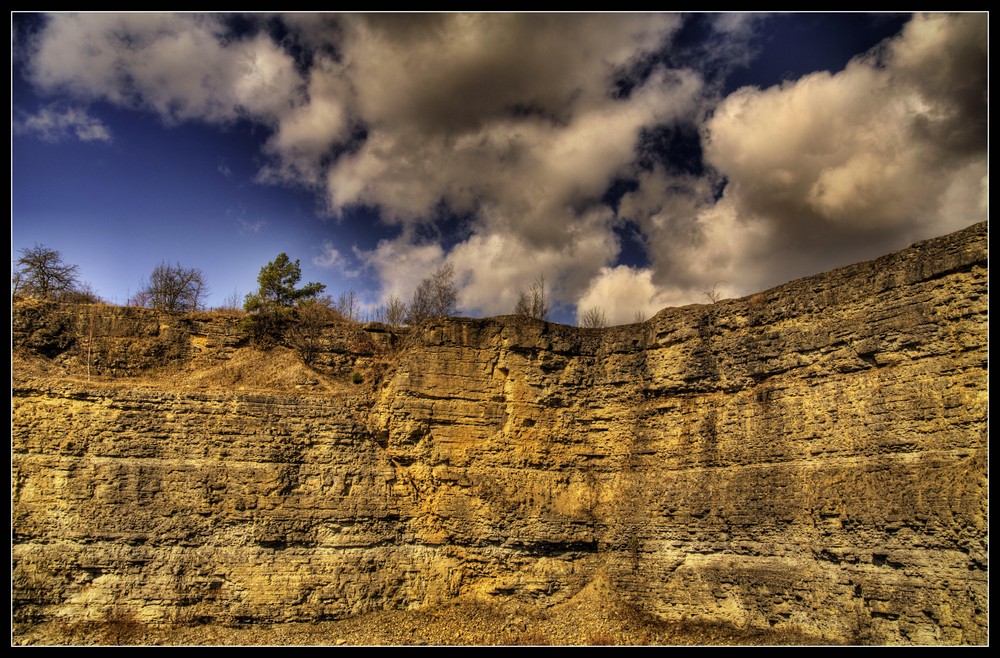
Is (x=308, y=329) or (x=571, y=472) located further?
(x=308, y=329)

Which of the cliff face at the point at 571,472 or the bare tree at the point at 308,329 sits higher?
the bare tree at the point at 308,329

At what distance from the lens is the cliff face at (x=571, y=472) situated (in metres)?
16.0

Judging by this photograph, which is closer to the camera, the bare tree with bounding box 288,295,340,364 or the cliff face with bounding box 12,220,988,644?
the cliff face with bounding box 12,220,988,644

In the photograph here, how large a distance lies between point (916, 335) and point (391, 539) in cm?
1518

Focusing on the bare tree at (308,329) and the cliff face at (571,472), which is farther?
the bare tree at (308,329)

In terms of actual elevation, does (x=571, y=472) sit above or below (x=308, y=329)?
below

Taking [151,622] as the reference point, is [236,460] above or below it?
above

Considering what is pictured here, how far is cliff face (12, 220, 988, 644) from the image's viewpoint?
52.4ft

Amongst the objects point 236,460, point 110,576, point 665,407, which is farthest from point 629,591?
point 110,576

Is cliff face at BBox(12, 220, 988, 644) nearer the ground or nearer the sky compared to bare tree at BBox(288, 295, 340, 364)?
nearer the ground

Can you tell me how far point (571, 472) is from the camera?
70.6ft

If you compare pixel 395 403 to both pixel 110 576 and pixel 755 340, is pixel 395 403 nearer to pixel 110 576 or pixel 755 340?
pixel 110 576

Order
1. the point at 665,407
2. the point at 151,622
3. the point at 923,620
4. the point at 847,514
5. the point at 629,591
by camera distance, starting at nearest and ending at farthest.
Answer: the point at 923,620 → the point at 847,514 → the point at 151,622 → the point at 629,591 → the point at 665,407

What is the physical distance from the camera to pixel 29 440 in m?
19.4
